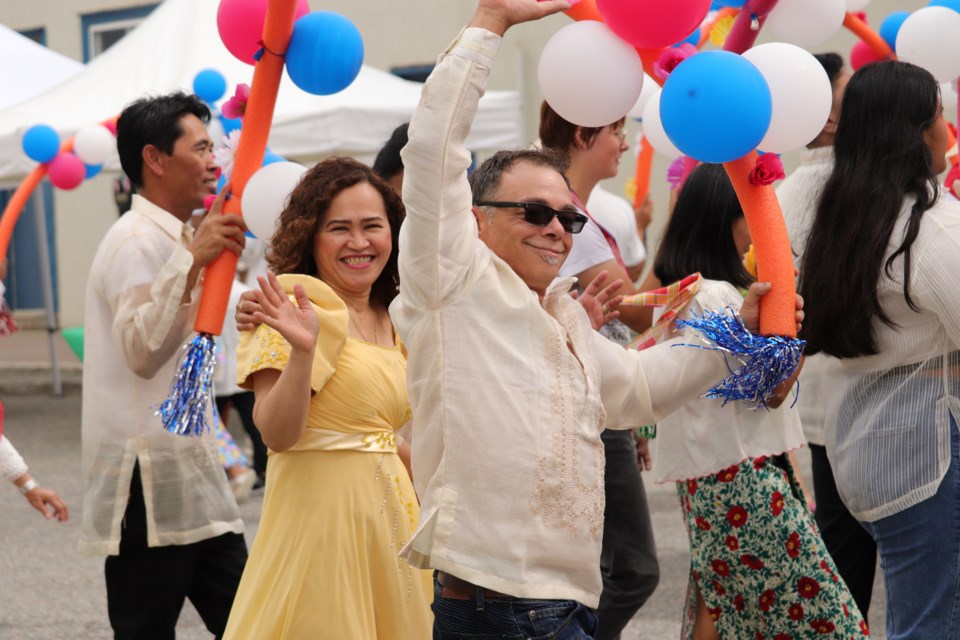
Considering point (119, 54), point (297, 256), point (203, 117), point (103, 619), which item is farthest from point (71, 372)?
point (297, 256)

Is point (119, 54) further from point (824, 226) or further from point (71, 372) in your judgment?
point (824, 226)

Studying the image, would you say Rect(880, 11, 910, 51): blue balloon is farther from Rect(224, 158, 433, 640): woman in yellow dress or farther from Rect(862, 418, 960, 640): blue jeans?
→ Rect(224, 158, 433, 640): woman in yellow dress

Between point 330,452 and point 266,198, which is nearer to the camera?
point 330,452

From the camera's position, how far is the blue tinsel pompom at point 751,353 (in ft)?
Answer: 8.41

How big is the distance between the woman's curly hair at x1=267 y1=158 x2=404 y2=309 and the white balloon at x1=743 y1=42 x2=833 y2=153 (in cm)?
105

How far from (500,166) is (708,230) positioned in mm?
1367

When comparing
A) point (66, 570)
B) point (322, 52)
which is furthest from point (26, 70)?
point (322, 52)

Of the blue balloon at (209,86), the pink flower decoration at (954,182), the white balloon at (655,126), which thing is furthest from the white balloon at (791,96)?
the blue balloon at (209,86)

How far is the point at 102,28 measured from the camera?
673 inches

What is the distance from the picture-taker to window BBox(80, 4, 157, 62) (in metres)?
16.9

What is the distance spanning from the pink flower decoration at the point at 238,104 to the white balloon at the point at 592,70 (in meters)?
1.13

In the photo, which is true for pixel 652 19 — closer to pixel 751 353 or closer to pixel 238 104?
pixel 751 353

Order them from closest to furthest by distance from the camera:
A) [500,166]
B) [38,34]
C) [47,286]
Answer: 1. [500,166]
2. [47,286]
3. [38,34]

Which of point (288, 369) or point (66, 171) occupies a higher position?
point (288, 369)
